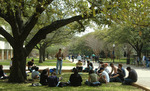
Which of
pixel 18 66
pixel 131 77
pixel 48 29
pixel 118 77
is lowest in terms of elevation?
pixel 118 77

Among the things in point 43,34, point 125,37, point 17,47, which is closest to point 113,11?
point 43,34

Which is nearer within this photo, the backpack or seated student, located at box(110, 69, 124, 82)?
the backpack

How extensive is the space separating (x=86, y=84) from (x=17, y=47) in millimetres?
4107

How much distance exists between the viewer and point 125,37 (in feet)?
81.7

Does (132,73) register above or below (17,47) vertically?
below

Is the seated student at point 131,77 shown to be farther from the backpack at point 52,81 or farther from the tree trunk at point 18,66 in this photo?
the tree trunk at point 18,66

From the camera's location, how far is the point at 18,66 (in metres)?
8.60

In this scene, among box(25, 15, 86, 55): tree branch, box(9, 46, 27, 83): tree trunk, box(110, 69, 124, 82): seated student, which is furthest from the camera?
box(110, 69, 124, 82): seated student

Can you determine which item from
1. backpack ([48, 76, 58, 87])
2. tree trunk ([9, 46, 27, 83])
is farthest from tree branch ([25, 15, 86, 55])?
backpack ([48, 76, 58, 87])

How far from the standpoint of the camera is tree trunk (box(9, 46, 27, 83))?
8.57 meters

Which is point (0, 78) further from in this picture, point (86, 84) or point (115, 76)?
point (115, 76)

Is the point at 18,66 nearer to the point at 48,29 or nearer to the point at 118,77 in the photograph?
the point at 48,29

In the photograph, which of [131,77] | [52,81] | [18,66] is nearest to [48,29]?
[18,66]

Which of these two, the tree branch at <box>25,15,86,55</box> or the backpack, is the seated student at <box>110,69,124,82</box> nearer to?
the backpack
